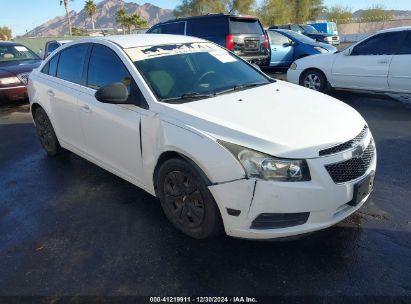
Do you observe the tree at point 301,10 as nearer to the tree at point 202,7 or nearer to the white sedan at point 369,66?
the tree at point 202,7

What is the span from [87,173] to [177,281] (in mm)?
2607

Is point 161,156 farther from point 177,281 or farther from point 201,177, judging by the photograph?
point 177,281

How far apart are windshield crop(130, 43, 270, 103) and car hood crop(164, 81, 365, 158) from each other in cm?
23

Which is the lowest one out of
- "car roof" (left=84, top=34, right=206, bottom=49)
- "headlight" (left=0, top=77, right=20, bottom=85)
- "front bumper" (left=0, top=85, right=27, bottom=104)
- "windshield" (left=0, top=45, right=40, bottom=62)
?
"front bumper" (left=0, top=85, right=27, bottom=104)

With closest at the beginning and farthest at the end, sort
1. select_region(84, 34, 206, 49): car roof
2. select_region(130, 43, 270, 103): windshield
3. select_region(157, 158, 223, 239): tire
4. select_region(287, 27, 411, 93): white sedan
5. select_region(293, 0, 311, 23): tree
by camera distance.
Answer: select_region(157, 158, 223, 239): tire
select_region(130, 43, 270, 103): windshield
select_region(84, 34, 206, 49): car roof
select_region(287, 27, 411, 93): white sedan
select_region(293, 0, 311, 23): tree

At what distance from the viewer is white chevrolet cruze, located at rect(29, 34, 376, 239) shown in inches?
104

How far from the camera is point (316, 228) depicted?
2748mm

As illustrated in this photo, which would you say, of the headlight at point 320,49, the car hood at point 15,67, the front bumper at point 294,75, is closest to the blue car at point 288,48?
the headlight at point 320,49

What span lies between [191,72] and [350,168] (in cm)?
181

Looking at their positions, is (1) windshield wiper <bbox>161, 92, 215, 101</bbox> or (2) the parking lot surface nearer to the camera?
(2) the parking lot surface

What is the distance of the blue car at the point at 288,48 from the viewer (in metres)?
12.4

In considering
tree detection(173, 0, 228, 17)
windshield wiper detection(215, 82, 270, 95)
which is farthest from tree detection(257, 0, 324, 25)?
windshield wiper detection(215, 82, 270, 95)

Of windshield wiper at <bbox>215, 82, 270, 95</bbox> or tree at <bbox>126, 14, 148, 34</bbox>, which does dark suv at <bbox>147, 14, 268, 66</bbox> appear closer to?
windshield wiper at <bbox>215, 82, 270, 95</bbox>

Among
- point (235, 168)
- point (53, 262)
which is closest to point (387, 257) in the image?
point (235, 168)
